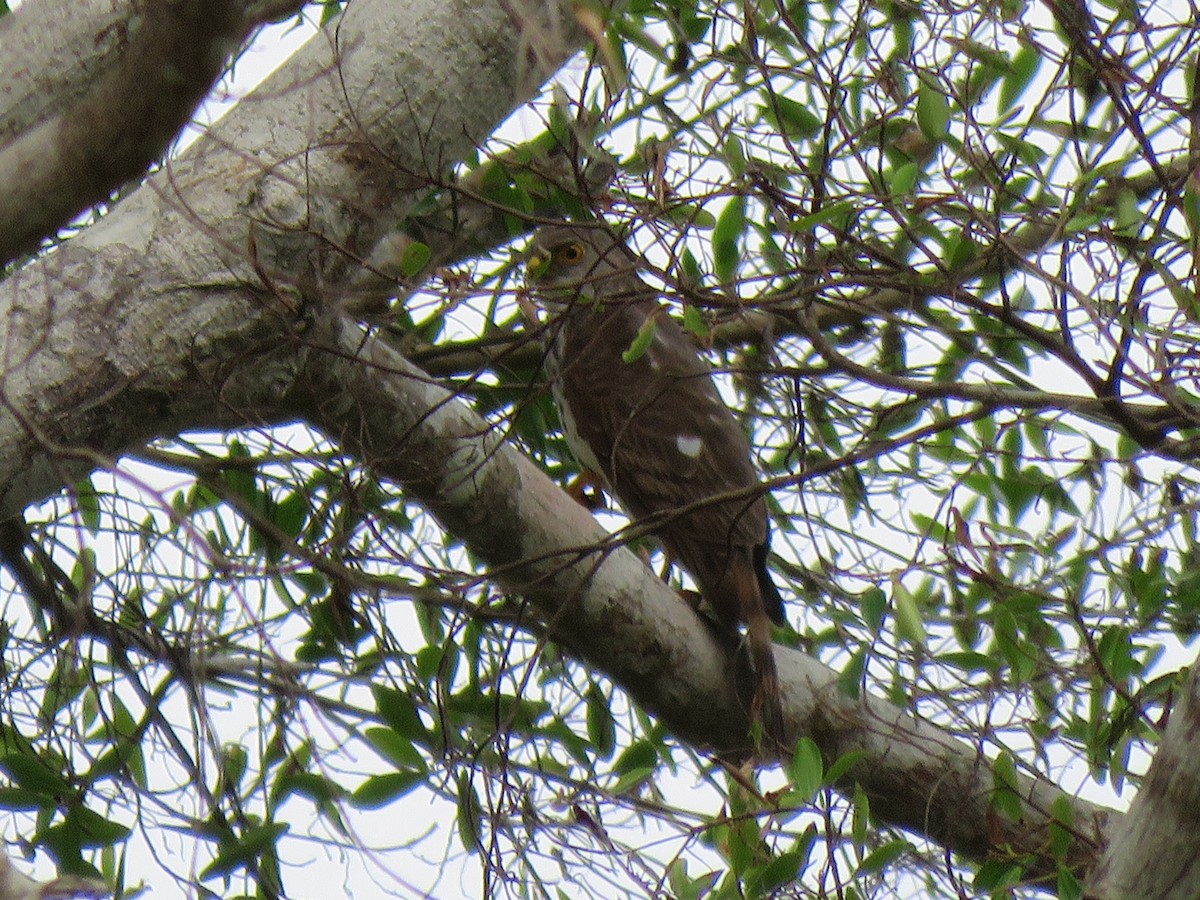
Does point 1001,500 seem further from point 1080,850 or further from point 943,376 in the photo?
point 1080,850

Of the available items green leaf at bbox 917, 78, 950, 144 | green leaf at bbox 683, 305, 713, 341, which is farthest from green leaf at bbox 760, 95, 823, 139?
green leaf at bbox 683, 305, 713, 341

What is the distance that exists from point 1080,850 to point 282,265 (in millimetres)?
2199

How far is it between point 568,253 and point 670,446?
0.73 meters

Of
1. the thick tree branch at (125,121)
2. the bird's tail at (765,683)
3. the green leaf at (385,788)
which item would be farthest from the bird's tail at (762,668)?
the thick tree branch at (125,121)

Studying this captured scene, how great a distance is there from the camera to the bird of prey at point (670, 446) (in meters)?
3.72

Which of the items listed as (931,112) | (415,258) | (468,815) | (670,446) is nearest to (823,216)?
(931,112)

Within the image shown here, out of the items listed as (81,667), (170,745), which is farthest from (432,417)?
(81,667)

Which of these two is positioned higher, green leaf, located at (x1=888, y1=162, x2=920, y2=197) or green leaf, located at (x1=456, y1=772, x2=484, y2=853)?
green leaf, located at (x1=888, y1=162, x2=920, y2=197)

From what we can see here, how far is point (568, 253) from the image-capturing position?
4.62 m

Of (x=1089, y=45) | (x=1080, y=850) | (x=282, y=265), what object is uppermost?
(x=1089, y=45)

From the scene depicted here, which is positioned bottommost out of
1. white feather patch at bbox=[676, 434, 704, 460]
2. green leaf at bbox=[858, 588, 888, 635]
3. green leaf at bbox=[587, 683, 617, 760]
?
green leaf at bbox=[587, 683, 617, 760]

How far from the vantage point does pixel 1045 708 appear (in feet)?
11.4

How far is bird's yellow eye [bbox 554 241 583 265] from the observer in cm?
452

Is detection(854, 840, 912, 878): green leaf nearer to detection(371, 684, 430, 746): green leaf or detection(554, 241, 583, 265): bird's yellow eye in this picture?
detection(371, 684, 430, 746): green leaf
